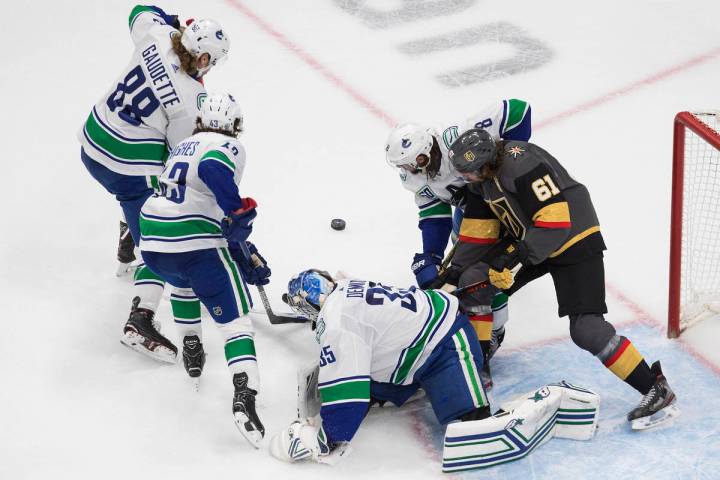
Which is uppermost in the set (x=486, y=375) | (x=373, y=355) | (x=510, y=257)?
(x=510, y=257)

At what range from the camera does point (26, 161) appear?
5.67 metres

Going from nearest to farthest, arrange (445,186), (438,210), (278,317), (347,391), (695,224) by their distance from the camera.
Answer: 1. (347,391)
2. (445,186)
3. (438,210)
4. (278,317)
5. (695,224)

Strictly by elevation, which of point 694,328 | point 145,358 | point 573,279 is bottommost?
point 145,358

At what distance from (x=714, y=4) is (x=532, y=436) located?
384 centimetres

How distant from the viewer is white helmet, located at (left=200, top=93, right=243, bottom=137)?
3.96 m

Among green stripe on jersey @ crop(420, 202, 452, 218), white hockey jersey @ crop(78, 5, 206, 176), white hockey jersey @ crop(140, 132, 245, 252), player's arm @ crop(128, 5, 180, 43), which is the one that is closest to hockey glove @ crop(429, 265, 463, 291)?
green stripe on jersey @ crop(420, 202, 452, 218)

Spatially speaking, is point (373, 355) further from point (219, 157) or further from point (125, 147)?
point (125, 147)

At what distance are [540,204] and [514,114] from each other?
49 centimetres

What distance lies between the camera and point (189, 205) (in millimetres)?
3977

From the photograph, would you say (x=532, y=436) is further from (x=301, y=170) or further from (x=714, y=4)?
(x=714, y=4)

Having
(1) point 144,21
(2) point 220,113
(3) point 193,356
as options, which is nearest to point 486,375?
(3) point 193,356

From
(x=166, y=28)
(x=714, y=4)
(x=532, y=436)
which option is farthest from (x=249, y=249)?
(x=714, y=4)

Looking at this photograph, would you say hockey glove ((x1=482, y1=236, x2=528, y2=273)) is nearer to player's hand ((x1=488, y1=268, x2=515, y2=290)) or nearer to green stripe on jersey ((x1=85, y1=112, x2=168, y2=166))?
player's hand ((x1=488, y1=268, x2=515, y2=290))

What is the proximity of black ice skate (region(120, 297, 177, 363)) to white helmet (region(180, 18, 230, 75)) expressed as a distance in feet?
3.40
